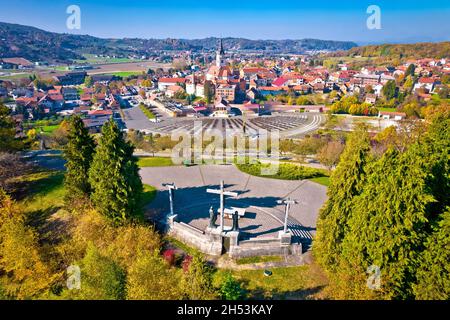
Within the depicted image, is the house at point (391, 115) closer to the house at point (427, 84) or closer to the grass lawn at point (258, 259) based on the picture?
the house at point (427, 84)

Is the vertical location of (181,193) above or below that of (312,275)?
above

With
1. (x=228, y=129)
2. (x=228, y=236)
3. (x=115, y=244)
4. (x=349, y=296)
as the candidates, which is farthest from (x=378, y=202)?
(x=228, y=129)

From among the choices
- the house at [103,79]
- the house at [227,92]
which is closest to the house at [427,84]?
the house at [227,92]

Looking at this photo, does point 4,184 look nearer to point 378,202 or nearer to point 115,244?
point 115,244

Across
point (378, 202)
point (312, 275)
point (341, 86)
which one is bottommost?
point (312, 275)

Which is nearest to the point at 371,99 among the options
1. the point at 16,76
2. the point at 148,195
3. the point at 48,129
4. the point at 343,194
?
the point at 148,195
